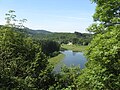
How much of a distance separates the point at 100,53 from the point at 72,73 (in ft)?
48.6

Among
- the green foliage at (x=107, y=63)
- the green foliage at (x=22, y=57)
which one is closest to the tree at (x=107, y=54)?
the green foliage at (x=107, y=63)

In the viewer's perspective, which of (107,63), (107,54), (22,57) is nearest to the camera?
(107,54)

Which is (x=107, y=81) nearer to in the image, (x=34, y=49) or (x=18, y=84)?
(x=18, y=84)

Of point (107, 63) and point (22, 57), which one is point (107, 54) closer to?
point (107, 63)

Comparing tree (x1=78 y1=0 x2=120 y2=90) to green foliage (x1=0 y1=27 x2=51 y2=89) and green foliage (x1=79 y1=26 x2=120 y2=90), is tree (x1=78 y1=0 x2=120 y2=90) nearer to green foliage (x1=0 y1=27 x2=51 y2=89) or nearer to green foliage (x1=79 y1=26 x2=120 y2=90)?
green foliage (x1=79 y1=26 x2=120 y2=90)

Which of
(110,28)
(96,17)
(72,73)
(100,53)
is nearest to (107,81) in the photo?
(100,53)

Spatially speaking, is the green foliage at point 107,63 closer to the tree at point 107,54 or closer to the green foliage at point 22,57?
the tree at point 107,54

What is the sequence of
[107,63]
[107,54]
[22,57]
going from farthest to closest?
[22,57], [107,63], [107,54]

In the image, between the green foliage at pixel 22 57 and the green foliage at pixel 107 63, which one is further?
the green foliage at pixel 22 57

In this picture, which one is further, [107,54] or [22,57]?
[22,57]

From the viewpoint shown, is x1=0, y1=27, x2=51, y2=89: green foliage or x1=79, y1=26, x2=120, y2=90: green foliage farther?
x1=0, y1=27, x2=51, y2=89: green foliage

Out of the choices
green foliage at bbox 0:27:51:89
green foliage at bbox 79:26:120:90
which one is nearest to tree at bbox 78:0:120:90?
green foliage at bbox 79:26:120:90

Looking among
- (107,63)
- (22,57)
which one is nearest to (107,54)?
(107,63)

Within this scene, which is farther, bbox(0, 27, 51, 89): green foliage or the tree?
bbox(0, 27, 51, 89): green foliage
